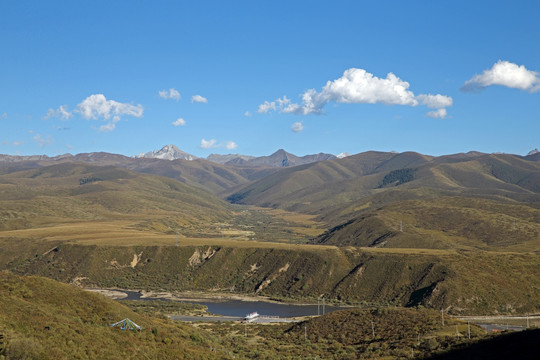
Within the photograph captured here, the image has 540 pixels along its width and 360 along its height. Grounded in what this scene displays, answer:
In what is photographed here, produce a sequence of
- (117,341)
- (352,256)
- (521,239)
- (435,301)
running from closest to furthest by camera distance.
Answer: (117,341) → (435,301) → (352,256) → (521,239)

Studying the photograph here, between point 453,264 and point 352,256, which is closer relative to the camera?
point 453,264

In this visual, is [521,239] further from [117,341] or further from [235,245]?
[117,341]

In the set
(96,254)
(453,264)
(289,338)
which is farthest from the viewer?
(96,254)

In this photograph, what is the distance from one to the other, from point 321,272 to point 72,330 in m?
97.0

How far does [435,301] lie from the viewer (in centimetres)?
11350

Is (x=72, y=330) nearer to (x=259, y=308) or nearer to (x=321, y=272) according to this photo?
(x=259, y=308)

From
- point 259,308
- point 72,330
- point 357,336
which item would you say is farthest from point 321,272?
point 72,330

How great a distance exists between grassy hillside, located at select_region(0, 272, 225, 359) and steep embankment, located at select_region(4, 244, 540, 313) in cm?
6341

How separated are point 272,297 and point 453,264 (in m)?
44.0

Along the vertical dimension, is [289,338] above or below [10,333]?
below

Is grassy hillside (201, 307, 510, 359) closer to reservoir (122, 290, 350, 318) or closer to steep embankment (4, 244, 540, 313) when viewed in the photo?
reservoir (122, 290, 350, 318)

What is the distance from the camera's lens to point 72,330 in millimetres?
50094

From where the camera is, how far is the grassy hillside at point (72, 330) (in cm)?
4472

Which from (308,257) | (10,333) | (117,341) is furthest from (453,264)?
A: (10,333)
